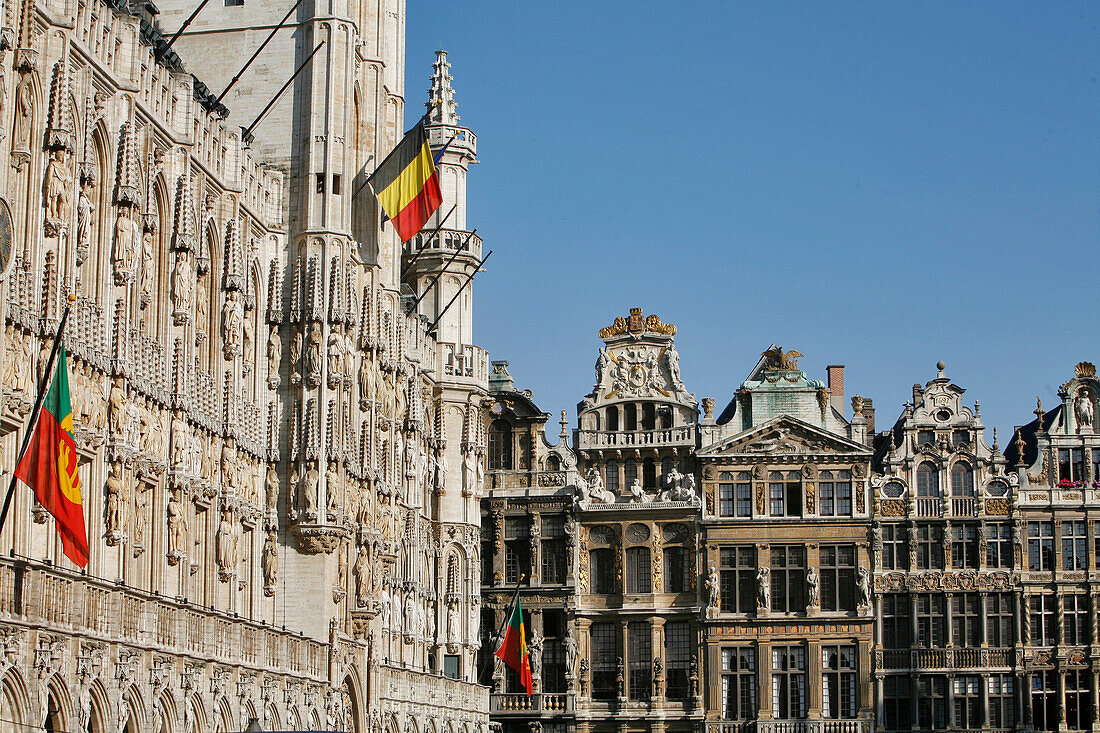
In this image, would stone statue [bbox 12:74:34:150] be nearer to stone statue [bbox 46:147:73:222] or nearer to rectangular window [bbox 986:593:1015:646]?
stone statue [bbox 46:147:73:222]

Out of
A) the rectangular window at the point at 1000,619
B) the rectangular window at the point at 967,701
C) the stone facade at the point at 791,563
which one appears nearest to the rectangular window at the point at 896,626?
the stone facade at the point at 791,563

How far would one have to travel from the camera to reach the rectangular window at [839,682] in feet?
225

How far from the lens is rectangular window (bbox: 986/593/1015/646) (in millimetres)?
68062

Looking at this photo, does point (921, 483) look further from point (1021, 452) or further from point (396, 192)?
point (396, 192)

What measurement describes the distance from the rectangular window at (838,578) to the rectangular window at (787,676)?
7.28 feet

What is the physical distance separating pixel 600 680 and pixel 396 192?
2871 centimetres

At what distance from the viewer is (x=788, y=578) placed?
6962 cm

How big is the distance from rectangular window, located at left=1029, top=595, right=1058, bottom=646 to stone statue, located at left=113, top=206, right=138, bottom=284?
45002 mm

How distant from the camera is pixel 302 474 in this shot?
147 feet

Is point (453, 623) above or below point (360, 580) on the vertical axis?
below

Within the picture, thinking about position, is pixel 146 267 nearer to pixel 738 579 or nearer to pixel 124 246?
pixel 124 246

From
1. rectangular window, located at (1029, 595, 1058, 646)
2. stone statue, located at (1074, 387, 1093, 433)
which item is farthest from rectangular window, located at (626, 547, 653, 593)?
stone statue, located at (1074, 387, 1093, 433)

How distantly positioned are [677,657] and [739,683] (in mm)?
2680

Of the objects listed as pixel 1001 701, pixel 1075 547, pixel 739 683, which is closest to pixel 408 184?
pixel 739 683
